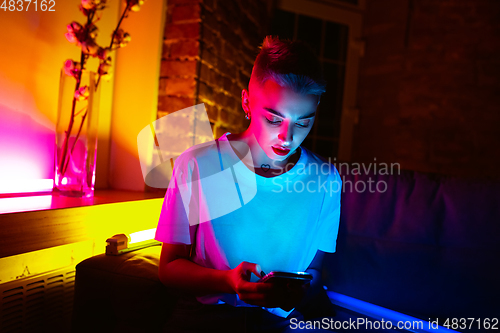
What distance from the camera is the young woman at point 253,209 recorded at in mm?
1046

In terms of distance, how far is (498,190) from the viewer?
134 centimetres

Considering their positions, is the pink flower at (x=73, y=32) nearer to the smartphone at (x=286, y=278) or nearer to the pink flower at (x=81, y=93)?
the pink flower at (x=81, y=93)

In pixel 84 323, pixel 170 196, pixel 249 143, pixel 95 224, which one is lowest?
pixel 84 323

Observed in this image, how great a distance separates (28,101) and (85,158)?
0.38 meters

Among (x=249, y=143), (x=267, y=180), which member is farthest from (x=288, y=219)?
(x=249, y=143)

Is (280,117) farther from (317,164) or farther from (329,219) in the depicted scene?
(329,219)

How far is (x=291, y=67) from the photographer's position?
3.53 feet

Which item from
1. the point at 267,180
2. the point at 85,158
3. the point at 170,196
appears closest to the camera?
the point at 170,196

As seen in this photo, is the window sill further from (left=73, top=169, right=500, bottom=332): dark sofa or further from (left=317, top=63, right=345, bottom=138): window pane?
(left=317, top=63, right=345, bottom=138): window pane

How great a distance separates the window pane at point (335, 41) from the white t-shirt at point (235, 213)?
2.64 meters

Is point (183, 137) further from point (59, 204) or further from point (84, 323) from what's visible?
point (84, 323)

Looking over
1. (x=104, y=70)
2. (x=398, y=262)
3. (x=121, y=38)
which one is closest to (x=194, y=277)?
(x=398, y=262)

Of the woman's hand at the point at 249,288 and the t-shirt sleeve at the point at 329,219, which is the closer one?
the woman's hand at the point at 249,288

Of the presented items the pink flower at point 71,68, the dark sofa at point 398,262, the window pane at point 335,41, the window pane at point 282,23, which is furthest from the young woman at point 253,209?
the window pane at point 335,41
